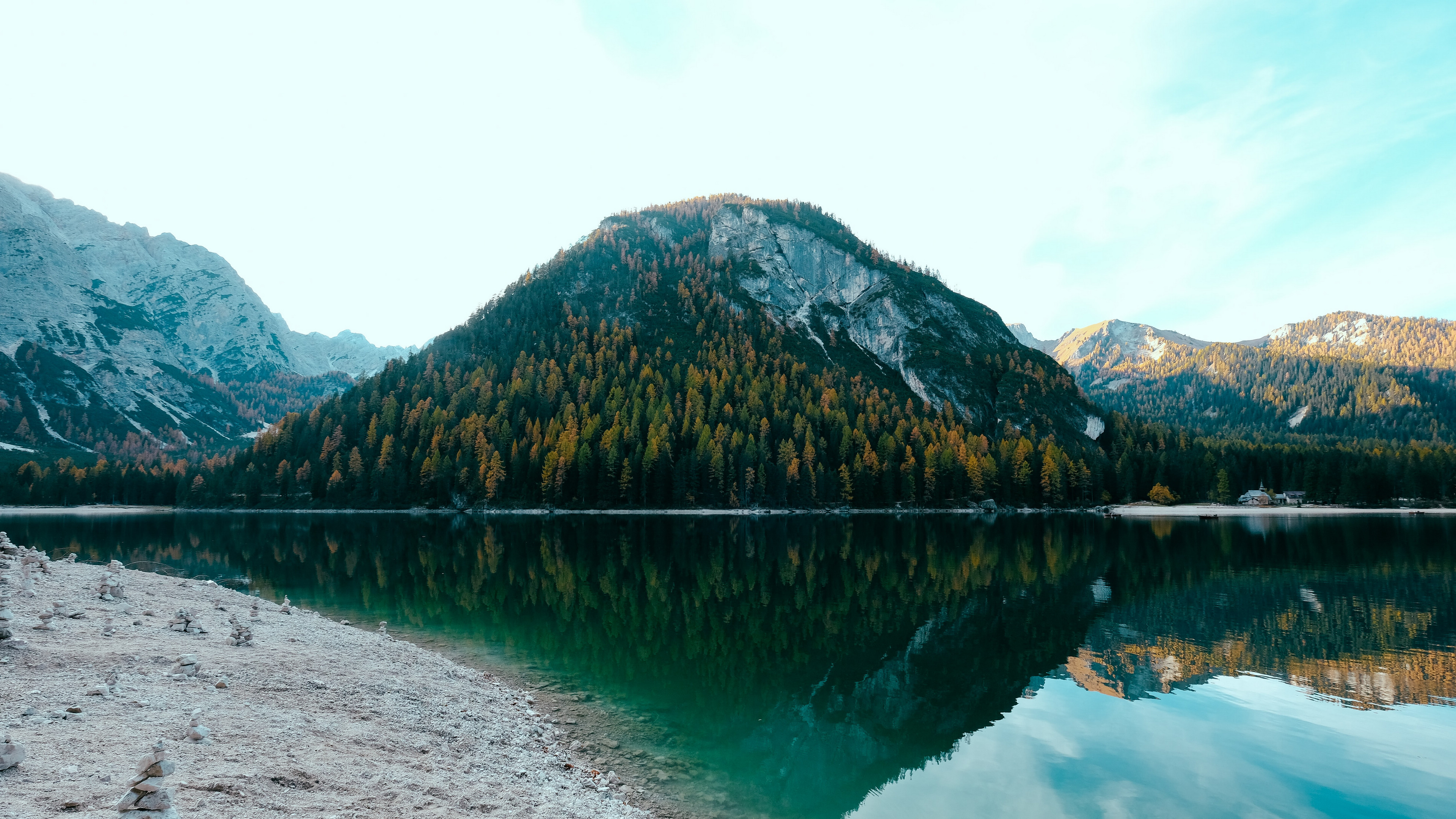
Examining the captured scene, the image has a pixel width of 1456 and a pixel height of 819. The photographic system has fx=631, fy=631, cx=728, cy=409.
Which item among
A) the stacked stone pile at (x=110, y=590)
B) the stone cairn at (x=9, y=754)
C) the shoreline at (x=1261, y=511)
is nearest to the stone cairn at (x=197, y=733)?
the stone cairn at (x=9, y=754)

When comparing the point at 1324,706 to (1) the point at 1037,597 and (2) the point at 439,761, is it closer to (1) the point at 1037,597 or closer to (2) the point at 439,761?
(1) the point at 1037,597

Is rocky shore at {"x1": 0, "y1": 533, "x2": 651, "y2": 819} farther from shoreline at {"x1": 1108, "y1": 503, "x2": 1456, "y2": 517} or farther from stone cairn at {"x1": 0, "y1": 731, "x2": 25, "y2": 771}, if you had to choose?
shoreline at {"x1": 1108, "y1": 503, "x2": 1456, "y2": 517}

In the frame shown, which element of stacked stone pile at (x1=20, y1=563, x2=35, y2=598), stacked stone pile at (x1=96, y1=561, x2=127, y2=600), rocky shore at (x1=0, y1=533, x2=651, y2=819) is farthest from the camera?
stacked stone pile at (x1=96, y1=561, x2=127, y2=600)

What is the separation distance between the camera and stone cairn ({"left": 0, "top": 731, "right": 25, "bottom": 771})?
36.1 feet

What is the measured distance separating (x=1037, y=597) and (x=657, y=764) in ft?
115

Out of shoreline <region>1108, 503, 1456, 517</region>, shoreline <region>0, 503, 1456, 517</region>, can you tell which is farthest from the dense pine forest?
shoreline <region>1108, 503, 1456, 517</region>

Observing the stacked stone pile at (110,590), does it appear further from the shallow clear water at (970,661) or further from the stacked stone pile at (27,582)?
the shallow clear water at (970,661)

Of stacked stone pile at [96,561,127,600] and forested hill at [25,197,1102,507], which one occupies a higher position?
forested hill at [25,197,1102,507]

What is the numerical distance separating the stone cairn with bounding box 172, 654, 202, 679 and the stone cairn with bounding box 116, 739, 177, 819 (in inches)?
469

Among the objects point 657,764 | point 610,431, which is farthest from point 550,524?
point 657,764

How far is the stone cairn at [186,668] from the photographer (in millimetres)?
19578

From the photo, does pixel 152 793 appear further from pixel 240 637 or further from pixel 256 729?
pixel 240 637

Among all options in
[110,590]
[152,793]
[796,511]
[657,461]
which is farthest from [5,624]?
[796,511]

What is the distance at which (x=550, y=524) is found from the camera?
373ft
